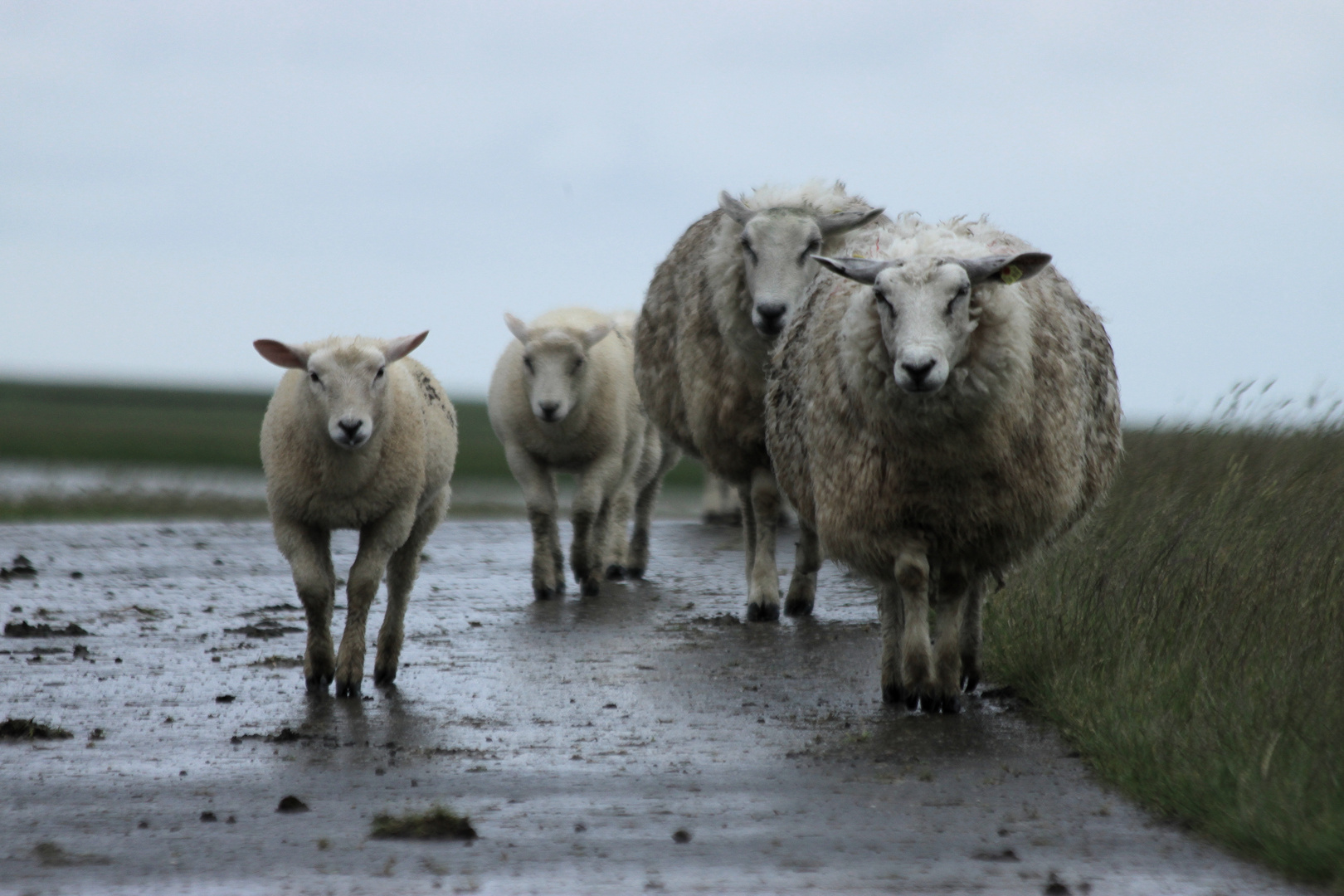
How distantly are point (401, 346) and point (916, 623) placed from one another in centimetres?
271

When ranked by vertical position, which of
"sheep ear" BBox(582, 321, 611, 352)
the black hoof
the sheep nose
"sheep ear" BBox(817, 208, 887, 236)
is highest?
"sheep ear" BBox(817, 208, 887, 236)

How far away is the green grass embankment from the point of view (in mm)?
18234

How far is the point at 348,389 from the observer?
6.95 metres

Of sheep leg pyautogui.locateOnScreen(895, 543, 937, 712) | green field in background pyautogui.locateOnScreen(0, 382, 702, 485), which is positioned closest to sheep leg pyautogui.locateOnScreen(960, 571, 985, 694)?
sheep leg pyautogui.locateOnScreen(895, 543, 937, 712)

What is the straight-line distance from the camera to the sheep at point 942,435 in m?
6.29

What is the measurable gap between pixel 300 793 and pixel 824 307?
3.37m

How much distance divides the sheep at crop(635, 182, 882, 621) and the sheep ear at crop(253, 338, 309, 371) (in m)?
2.66

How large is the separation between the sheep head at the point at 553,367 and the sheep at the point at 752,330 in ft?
2.34

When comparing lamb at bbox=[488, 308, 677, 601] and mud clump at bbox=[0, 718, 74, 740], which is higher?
lamb at bbox=[488, 308, 677, 601]

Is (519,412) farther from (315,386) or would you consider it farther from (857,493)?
(857,493)

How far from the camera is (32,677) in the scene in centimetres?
739

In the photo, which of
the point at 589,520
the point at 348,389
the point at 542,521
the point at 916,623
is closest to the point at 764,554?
the point at 589,520

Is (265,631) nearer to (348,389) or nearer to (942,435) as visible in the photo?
(348,389)

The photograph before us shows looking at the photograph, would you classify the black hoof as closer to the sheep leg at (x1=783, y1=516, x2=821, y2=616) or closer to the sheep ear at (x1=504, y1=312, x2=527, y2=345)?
the sheep leg at (x1=783, y1=516, x2=821, y2=616)
